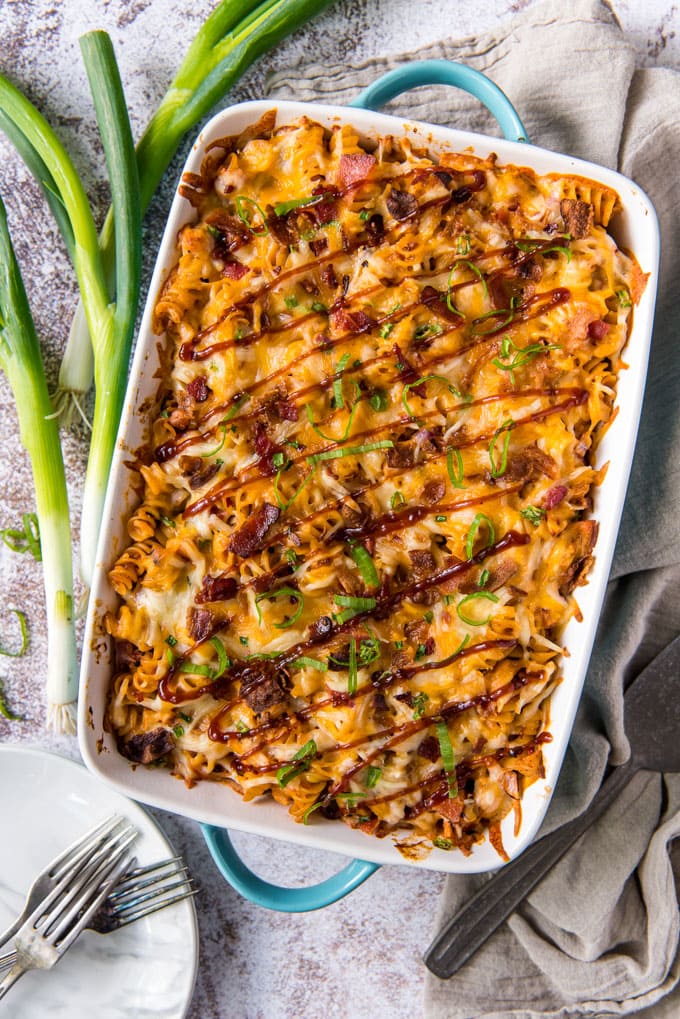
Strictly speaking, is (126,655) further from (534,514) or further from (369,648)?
(534,514)

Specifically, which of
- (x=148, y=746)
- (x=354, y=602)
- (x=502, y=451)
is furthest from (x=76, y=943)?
(x=502, y=451)

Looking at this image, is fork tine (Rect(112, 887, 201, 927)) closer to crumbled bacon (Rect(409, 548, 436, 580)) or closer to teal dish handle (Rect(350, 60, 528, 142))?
crumbled bacon (Rect(409, 548, 436, 580))

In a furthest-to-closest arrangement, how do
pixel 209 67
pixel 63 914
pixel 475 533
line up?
pixel 63 914
pixel 209 67
pixel 475 533

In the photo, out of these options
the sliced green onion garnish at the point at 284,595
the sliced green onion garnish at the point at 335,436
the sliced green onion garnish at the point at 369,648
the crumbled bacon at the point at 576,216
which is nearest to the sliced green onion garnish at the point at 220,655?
the sliced green onion garnish at the point at 284,595

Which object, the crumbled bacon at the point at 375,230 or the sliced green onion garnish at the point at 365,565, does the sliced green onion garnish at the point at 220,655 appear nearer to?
the sliced green onion garnish at the point at 365,565

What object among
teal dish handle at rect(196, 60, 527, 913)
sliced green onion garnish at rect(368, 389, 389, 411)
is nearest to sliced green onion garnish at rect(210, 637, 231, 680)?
teal dish handle at rect(196, 60, 527, 913)
